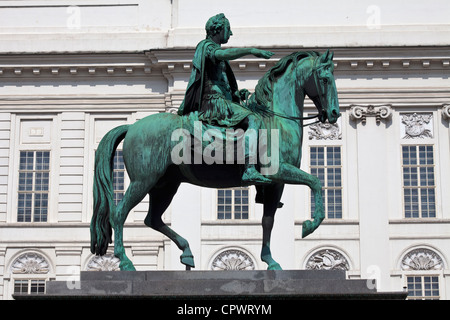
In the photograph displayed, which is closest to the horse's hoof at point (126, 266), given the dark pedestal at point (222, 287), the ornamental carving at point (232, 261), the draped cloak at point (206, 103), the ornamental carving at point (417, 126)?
the dark pedestal at point (222, 287)

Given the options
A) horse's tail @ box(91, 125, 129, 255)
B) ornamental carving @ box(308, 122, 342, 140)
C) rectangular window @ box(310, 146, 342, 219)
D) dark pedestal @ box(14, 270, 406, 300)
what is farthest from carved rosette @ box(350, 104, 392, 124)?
dark pedestal @ box(14, 270, 406, 300)

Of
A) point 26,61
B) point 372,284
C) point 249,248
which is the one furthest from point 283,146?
point 26,61

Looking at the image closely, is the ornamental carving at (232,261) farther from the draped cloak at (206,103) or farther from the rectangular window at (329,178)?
the draped cloak at (206,103)

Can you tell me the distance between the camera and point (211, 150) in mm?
11711

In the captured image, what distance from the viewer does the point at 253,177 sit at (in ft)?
37.8

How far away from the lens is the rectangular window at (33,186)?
103 feet

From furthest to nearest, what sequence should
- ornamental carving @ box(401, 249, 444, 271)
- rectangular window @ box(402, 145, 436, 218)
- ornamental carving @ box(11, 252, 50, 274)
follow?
ornamental carving @ box(11, 252, 50, 274) < rectangular window @ box(402, 145, 436, 218) < ornamental carving @ box(401, 249, 444, 271)

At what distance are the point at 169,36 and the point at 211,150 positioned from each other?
2068cm

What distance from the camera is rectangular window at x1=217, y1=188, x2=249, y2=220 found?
30797mm

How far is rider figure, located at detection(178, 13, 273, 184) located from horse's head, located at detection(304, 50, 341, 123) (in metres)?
0.57

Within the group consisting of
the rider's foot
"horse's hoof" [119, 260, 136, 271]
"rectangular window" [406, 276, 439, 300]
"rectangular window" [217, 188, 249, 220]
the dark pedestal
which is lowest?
"rectangular window" [406, 276, 439, 300]

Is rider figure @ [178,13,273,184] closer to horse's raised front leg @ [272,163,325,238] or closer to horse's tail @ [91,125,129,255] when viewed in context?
horse's raised front leg @ [272,163,325,238]

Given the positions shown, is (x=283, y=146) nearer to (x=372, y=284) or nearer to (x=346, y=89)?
(x=372, y=284)
